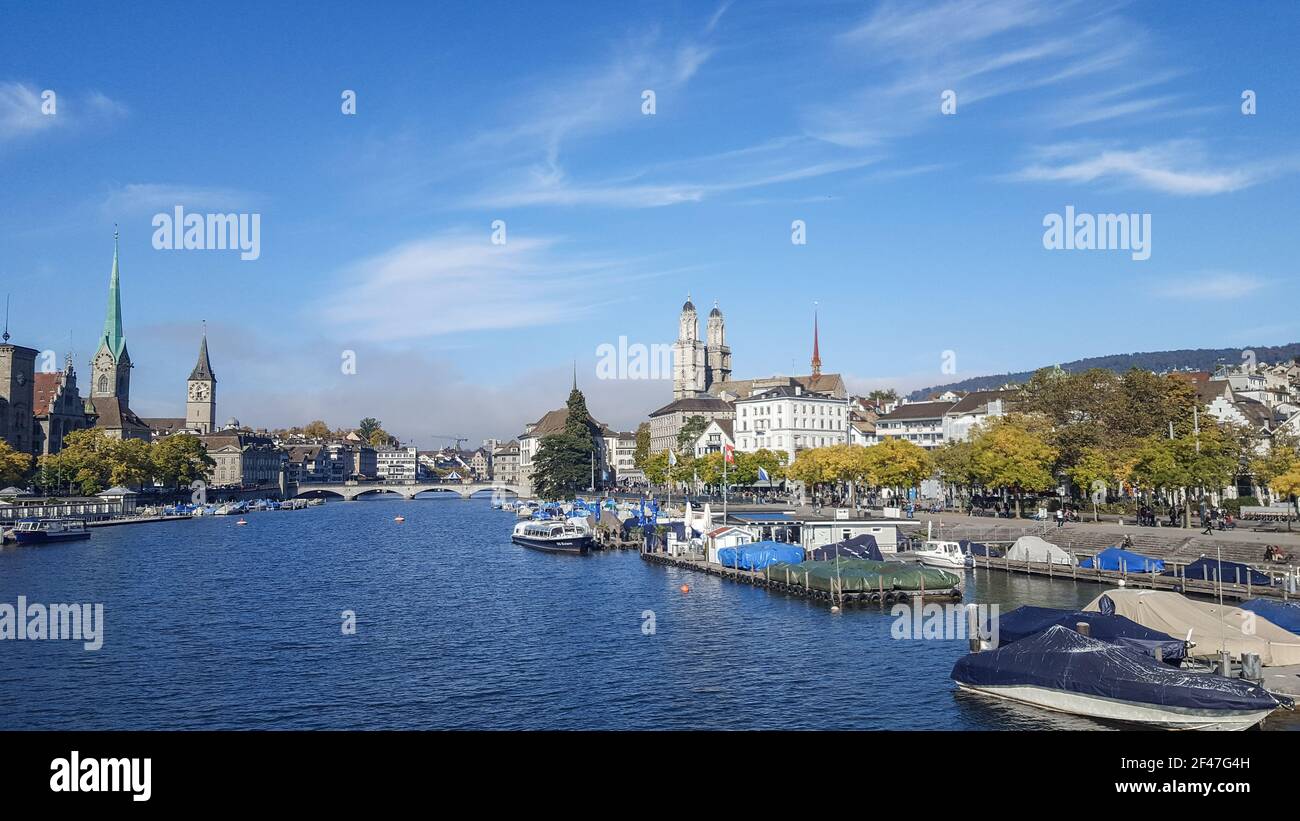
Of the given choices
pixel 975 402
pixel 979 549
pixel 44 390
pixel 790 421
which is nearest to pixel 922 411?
pixel 975 402

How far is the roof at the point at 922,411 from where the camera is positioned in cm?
14488

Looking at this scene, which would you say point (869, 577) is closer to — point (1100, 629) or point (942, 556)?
point (942, 556)

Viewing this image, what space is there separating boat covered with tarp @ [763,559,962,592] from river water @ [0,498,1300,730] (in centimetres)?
157

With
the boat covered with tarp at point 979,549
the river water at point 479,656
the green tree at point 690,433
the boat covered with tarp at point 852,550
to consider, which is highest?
the green tree at point 690,433

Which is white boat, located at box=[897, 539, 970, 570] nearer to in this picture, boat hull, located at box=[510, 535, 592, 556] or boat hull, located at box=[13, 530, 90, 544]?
boat hull, located at box=[510, 535, 592, 556]

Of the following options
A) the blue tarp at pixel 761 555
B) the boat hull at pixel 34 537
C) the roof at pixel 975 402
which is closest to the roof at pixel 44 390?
the boat hull at pixel 34 537

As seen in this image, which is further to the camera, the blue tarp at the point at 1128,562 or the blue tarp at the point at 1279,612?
the blue tarp at the point at 1128,562

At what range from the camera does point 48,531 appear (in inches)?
3706

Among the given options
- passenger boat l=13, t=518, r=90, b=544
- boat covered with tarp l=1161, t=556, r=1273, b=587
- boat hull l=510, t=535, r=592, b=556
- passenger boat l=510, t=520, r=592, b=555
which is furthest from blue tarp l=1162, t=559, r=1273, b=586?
passenger boat l=13, t=518, r=90, b=544

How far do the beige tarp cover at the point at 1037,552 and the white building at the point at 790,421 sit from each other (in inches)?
3382

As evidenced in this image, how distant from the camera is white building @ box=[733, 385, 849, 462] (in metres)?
150

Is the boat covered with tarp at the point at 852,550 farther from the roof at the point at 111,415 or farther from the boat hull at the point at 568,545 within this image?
the roof at the point at 111,415
